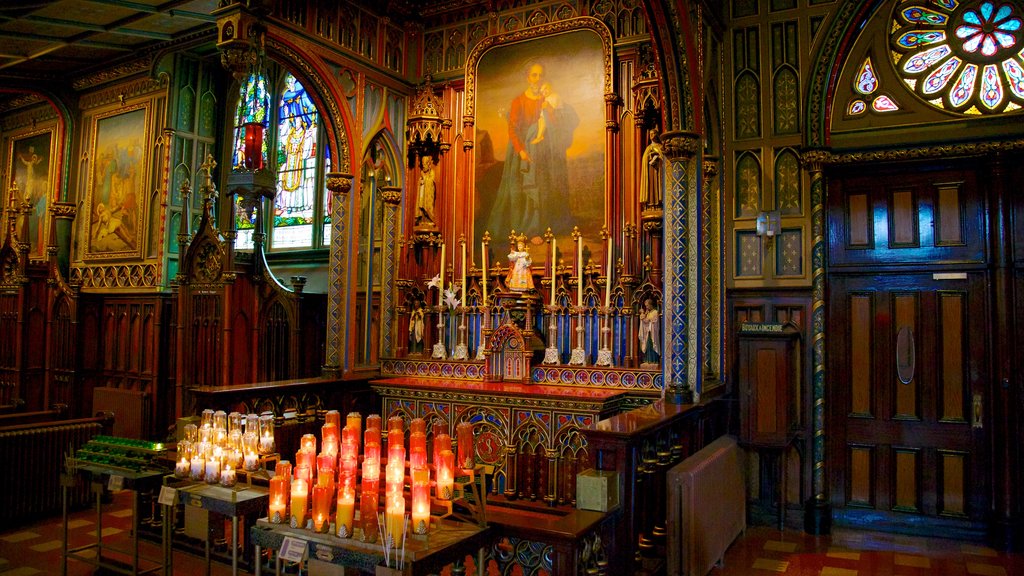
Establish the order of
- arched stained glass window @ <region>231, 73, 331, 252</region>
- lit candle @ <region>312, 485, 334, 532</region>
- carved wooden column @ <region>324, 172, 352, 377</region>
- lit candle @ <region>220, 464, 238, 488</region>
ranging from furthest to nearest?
arched stained glass window @ <region>231, 73, 331, 252</region> → carved wooden column @ <region>324, 172, 352, 377</region> → lit candle @ <region>220, 464, 238, 488</region> → lit candle @ <region>312, 485, 334, 532</region>

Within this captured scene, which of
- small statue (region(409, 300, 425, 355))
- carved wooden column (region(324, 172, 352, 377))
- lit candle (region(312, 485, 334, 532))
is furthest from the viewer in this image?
small statue (region(409, 300, 425, 355))

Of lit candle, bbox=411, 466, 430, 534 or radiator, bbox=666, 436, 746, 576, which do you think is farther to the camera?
radiator, bbox=666, 436, 746, 576

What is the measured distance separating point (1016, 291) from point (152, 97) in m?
11.3

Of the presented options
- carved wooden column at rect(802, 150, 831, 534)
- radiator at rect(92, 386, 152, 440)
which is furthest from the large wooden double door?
radiator at rect(92, 386, 152, 440)

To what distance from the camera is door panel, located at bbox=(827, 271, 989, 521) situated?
21.0 feet

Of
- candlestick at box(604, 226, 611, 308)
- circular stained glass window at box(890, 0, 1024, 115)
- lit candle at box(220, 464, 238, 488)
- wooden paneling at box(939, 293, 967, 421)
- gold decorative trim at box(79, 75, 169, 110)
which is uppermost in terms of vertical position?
gold decorative trim at box(79, 75, 169, 110)

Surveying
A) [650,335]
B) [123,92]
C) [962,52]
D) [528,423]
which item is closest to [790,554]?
[650,335]

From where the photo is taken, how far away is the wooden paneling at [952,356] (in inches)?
254

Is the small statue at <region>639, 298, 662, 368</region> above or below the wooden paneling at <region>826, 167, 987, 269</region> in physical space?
below

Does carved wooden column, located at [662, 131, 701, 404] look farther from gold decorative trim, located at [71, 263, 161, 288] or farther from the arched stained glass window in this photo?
gold decorative trim, located at [71, 263, 161, 288]

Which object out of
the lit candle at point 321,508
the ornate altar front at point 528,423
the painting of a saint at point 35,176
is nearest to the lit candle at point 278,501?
the lit candle at point 321,508

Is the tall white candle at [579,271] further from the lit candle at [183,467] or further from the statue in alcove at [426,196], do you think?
the lit candle at [183,467]

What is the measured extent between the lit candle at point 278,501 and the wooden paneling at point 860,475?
18.1ft

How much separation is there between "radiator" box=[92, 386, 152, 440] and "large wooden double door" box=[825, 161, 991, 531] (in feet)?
28.3
